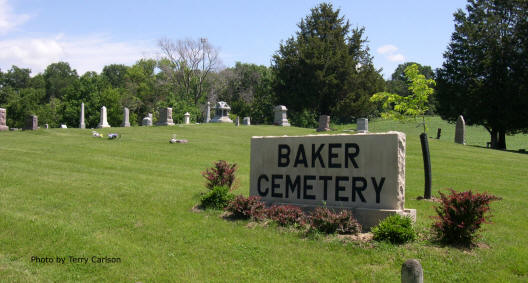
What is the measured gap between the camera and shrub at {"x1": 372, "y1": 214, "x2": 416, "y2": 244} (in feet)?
23.1

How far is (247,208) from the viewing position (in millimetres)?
9047

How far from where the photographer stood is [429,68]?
11406cm

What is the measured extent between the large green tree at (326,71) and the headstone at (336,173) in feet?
142

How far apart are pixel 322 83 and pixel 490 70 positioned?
20.0 m

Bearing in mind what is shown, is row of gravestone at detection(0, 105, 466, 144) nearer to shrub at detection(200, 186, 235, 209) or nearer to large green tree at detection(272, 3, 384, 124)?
large green tree at detection(272, 3, 384, 124)

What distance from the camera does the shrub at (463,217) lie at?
22.4 ft

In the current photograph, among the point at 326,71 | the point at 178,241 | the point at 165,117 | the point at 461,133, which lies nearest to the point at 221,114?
the point at 165,117

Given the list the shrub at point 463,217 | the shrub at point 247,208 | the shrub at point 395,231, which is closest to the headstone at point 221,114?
the shrub at point 247,208

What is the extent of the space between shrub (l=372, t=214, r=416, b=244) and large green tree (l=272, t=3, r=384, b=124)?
45802mm

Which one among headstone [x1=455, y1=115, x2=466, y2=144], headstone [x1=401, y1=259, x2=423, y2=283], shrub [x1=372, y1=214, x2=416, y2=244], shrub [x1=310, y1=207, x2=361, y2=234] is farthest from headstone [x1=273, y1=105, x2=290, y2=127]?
headstone [x1=401, y1=259, x2=423, y2=283]

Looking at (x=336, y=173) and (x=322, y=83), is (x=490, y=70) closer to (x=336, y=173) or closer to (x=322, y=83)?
(x=322, y=83)

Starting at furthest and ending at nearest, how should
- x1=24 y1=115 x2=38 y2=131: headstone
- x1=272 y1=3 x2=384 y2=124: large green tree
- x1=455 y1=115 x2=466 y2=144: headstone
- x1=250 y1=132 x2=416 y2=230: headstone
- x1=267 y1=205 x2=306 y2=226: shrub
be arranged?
1. x1=272 y1=3 x2=384 y2=124: large green tree
2. x1=455 y1=115 x2=466 y2=144: headstone
3. x1=24 y1=115 x2=38 y2=131: headstone
4. x1=267 y1=205 x2=306 y2=226: shrub
5. x1=250 y1=132 x2=416 y2=230: headstone

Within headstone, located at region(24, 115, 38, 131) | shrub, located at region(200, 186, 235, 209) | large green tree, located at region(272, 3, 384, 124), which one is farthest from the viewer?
large green tree, located at region(272, 3, 384, 124)

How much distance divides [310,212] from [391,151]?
2268mm
